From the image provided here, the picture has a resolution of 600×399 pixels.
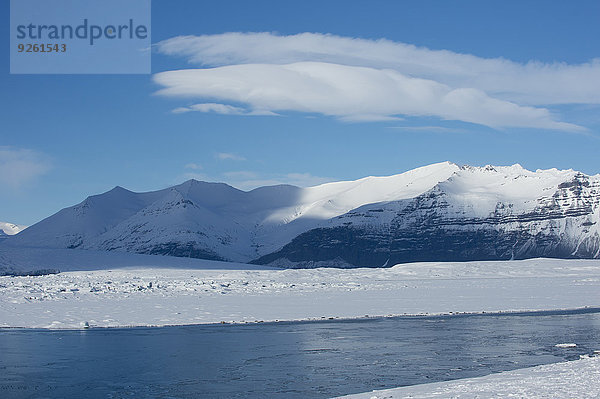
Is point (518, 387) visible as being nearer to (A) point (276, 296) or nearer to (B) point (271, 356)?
(B) point (271, 356)

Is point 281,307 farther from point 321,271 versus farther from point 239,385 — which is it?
point 321,271

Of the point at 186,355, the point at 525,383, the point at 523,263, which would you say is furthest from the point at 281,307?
the point at 523,263

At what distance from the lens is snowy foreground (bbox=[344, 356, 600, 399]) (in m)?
16.6

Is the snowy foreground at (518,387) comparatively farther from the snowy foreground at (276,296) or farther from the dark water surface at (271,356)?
the snowy foreground at (276,296)

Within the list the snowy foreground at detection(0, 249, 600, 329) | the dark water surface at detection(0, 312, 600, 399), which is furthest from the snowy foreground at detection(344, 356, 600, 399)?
the snowy foreground at detection(0, 249, 600, 329)

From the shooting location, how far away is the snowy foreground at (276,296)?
36.6m

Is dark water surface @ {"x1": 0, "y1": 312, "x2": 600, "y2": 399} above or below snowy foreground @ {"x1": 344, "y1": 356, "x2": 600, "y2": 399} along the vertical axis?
below

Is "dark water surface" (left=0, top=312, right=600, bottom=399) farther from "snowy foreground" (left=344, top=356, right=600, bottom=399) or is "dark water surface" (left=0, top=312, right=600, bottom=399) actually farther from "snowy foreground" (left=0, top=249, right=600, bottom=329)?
"snowy foreground" (left=0, top=249, right=600, bottom=329)

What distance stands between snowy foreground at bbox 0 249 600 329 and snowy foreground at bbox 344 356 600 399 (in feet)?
60.2

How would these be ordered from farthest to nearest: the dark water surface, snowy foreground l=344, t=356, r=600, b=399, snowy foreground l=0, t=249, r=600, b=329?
snowy foreground l=0, t=249, r=600, b=329 → the dark water surface → snowy foreground l=344, t=356, r=600, b=399

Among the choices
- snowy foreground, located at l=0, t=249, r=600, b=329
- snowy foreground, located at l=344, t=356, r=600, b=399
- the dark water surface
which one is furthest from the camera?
snowy foreground, located at l=0, t=249, r=600, b=329

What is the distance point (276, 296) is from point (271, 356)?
23.2 metres

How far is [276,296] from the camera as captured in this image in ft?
157

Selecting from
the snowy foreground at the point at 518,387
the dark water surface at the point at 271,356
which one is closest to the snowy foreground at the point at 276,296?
the dark water surface at the point at 271,356
